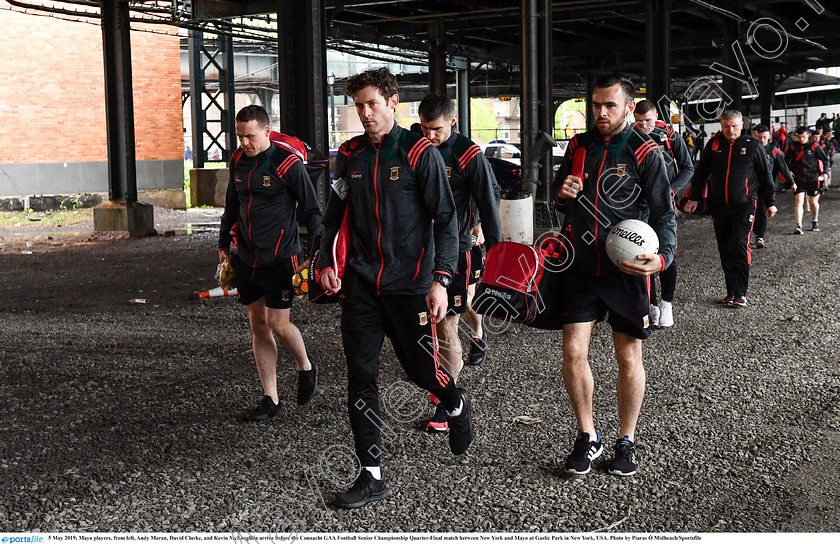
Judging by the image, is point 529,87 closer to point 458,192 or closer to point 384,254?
point 458,192

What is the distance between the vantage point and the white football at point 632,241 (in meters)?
4.68

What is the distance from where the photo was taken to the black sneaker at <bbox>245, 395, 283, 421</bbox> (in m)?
6.11

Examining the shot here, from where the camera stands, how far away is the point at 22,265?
1568cm

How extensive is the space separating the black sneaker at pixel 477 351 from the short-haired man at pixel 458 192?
139 cm

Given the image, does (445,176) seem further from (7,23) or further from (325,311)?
(7,23)

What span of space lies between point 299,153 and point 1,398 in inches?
119

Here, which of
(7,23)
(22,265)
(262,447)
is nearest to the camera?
(262,447)

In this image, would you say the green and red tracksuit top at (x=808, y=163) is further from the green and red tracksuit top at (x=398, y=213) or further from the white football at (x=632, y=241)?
the green and red tracksuit top at (x=398, y=213)

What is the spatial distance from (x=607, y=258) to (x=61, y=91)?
27.3 m

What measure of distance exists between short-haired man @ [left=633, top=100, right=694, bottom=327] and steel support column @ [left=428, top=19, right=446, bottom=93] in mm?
18132

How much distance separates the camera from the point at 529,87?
16969 mm

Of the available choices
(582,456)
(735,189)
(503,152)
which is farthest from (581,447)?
(503,152)

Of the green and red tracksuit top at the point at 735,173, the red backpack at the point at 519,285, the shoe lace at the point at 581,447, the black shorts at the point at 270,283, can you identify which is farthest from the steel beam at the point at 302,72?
the shoe lace at the point at 581,447
